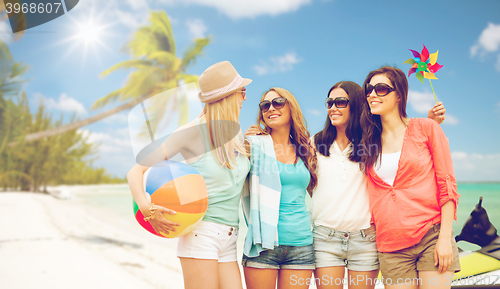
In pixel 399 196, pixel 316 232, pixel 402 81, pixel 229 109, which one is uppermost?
pixel 402 81

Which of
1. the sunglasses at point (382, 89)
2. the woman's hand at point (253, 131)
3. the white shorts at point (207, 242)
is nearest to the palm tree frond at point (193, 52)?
the woman's hand at point (253, 131)

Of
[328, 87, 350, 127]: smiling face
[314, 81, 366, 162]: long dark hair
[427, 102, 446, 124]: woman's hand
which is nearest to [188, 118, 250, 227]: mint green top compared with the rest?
[314, 81, 366, 162]: long dark hair

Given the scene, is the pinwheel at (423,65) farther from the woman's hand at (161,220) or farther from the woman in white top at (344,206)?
the woman's hand at (161,220)

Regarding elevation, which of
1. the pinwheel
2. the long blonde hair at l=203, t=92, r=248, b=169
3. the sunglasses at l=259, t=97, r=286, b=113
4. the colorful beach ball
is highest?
the pinwheel

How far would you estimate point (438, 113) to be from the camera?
277 centimetres

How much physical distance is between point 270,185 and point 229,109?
731 millimetres

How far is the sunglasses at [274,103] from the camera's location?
9.92 feet

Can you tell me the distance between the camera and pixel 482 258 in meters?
3.58

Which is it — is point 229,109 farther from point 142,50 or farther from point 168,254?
point 142,50

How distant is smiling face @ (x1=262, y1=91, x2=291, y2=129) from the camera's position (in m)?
3.04

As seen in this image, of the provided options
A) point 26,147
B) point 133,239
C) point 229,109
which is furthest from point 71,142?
point 229,109

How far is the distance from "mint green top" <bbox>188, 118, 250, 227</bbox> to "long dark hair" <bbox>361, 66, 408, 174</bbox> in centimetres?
119

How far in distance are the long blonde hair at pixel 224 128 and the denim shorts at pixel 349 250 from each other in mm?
1051

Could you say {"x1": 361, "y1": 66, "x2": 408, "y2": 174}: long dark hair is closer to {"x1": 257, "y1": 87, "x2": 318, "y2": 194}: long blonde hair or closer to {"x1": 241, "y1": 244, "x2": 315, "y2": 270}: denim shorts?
{"x1": 257, "y1": 87, "x2": 318, "y2": 194}: long blonde hair
